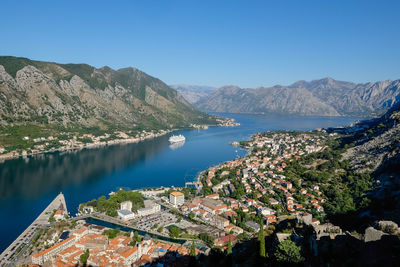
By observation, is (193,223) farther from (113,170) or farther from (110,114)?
(110,114)

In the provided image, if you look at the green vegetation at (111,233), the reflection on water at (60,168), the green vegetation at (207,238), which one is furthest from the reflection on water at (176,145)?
the green vegetation at (207,238)

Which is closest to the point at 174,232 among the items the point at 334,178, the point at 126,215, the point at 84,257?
the point at 126,215

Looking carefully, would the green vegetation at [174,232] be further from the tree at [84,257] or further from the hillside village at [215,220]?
the tree at [84,257]

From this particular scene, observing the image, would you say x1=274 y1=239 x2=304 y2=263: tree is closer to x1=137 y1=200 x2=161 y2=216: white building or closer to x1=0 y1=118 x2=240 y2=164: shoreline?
x1=137 y1=200 x2=161 y2=216: white building

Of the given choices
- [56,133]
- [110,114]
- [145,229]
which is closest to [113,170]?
[145,229]

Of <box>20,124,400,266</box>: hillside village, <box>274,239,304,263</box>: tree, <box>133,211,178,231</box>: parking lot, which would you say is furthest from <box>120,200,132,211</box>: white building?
<box>274,239,304,263</box>: tree
